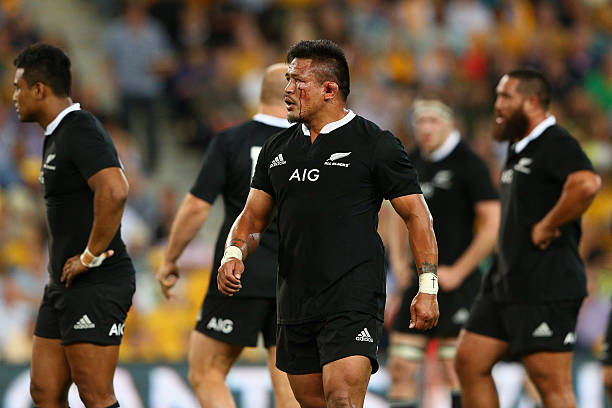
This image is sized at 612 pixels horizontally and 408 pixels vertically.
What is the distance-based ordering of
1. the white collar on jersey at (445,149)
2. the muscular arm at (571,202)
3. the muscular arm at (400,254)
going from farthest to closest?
the muscular arm at (400,254), the white collar on jersey at (445,149), the muscular arm at (571,202)

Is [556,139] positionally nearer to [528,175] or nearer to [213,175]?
[528,175]

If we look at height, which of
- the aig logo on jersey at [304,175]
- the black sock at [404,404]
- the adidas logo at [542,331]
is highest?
the aig logo on jersey at [304,175]

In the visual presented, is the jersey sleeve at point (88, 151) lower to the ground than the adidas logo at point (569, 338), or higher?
higher

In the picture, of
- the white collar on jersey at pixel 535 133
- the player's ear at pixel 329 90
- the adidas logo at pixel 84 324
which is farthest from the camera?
the white collar on jersey at pixel 535 133

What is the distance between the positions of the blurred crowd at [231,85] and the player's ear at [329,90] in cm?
533

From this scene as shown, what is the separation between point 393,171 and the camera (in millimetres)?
5582

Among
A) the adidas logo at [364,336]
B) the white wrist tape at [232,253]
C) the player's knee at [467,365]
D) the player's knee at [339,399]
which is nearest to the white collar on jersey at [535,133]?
the player's knee at [467,365]

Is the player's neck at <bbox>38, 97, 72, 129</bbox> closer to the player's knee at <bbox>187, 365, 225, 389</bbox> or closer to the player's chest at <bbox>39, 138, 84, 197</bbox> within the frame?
the player's chest at <bbox>39, 138, 84, 197</bbox>

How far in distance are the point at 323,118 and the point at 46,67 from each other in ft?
6.26

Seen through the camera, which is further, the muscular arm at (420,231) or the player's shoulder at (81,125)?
the player's shoulder at (81,125)

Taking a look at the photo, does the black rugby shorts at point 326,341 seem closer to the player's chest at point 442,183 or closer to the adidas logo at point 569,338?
the adidas logo at point 569,338

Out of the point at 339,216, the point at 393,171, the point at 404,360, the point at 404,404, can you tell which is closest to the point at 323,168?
the point at 339,216

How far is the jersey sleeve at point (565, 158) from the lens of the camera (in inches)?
283

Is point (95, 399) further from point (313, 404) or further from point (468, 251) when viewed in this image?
point (468, 251)
